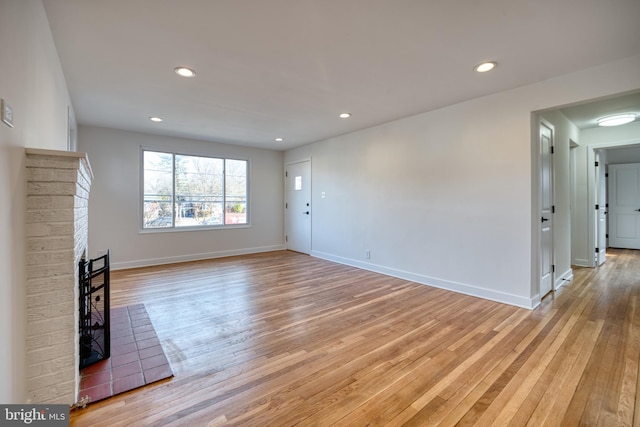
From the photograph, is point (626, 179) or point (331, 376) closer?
point (331, 376)

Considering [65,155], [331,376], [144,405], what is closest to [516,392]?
[331,376]

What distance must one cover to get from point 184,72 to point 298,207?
163 inches

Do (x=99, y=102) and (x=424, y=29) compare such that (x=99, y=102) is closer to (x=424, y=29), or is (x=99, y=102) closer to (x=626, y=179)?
(x=424, y=29)

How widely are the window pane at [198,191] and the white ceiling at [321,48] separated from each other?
6.38 ft

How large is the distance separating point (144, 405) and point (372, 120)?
4.16 metres

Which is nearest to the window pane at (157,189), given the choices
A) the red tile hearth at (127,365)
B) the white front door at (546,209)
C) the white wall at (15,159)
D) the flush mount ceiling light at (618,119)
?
the red tile hearth at (127,365)

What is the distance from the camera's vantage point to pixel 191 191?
18.8 ft

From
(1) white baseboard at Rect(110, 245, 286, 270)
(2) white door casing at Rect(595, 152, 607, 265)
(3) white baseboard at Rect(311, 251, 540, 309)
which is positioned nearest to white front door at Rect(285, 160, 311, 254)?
(1) white baseboard at Rect(110, 245, 286, 270)

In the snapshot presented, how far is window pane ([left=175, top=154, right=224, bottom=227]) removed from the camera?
18.4 feet

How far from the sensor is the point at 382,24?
201cm

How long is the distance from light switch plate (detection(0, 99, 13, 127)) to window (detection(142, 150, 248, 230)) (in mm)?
4328

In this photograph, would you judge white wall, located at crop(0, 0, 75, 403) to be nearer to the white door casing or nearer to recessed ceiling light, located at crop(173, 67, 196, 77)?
recessed ceiling light, located at crop(173, 67, 196, 77)

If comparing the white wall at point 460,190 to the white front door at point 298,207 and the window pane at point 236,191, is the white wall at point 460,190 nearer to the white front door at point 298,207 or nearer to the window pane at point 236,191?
the white front door at point 298,207

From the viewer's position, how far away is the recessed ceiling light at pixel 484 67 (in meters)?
2.59
